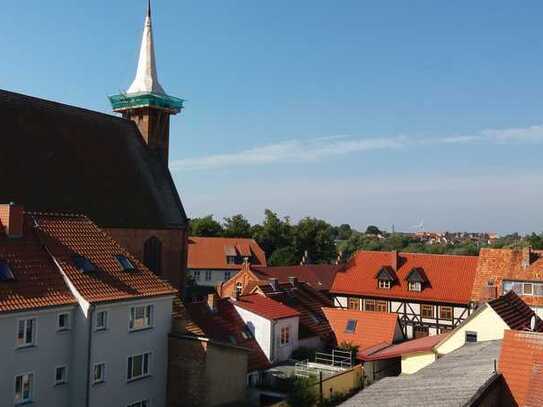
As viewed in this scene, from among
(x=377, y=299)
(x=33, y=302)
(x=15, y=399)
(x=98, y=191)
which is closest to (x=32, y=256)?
(x=33, y=302)

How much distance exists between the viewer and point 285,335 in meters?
33.6

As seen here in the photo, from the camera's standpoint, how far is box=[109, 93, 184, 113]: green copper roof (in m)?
43.0

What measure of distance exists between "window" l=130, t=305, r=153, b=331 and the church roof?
961cm

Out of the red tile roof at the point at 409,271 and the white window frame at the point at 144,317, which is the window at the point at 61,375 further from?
the red tile roof at the point at 409,271

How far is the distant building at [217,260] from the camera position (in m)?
74.6

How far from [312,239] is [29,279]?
64.7 meters

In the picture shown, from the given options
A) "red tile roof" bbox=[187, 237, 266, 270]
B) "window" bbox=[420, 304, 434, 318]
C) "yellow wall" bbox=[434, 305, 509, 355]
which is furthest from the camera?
"red tile roof" bbox=[187, 237, 266, 270]

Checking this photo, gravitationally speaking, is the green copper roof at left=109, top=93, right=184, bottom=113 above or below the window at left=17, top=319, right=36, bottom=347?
above

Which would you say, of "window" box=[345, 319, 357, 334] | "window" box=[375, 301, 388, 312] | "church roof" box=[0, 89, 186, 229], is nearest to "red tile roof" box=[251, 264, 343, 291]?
"window" box=[375, 301, 388, 312]

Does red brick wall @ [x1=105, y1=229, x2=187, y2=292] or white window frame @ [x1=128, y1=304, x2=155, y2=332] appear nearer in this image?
white window frame @ [x1=128, y1=304, x2=155, y2=332]

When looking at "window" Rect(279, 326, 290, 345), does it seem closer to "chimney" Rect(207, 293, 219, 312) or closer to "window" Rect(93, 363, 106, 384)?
"chimney" Rect(207, 293, 219, 312)

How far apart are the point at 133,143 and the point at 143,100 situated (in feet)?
12.6

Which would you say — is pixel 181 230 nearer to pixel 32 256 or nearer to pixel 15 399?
pixel 32 256

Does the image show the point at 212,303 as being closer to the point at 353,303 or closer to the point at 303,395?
the point at 303,395
